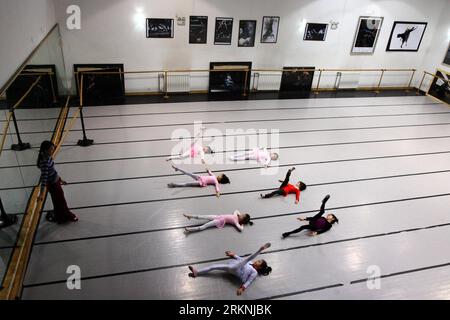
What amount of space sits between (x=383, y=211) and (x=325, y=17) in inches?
291

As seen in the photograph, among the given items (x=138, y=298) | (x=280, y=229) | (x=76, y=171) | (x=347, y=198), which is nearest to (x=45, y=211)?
(x=76, y=171)

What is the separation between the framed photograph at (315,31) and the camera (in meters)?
11.2

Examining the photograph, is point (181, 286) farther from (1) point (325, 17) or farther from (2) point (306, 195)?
(1) point (325, 17)

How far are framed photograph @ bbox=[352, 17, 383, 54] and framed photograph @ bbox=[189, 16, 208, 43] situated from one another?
540 centimetres

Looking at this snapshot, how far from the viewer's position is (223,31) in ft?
34.6

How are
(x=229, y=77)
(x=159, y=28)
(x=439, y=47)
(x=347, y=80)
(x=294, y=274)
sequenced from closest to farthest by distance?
(x=294, y=274) < (x=159, y=28) < (x=229, y=77) < (x=439, y=47) < (x=347, y=80)

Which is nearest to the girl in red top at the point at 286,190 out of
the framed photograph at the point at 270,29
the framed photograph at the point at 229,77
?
the framed photograph at the point at 229,77

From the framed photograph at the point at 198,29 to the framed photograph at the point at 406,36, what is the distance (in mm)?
6896

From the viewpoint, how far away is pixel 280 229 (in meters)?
5.93

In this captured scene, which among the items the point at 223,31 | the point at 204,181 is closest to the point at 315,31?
the point at 223,31

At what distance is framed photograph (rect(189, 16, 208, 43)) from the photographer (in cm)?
1016

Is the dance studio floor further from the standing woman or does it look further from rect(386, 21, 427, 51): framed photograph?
rect(386, 21, 427, 51): framed photograph

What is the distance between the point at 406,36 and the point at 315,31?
12.2ft

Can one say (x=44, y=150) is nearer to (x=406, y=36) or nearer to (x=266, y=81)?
(x=266, y=81)
